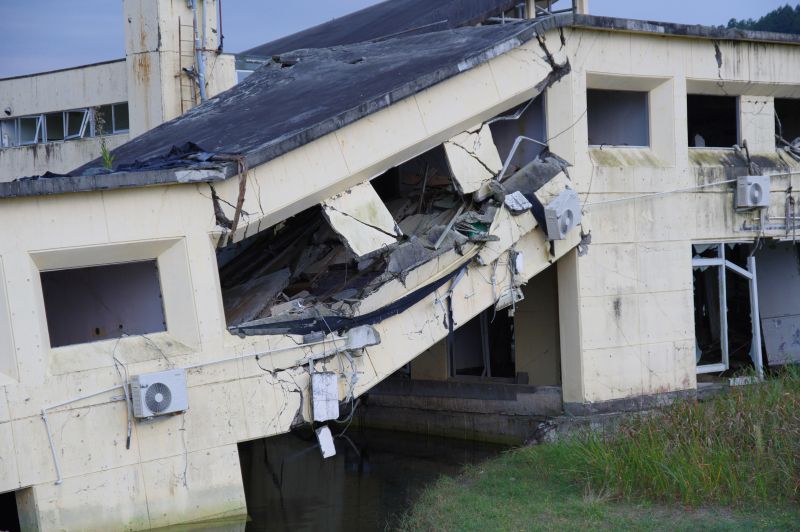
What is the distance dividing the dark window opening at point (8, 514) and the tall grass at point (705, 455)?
6.15m

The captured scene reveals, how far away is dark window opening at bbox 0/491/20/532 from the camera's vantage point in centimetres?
1096

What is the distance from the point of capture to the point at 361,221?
12.1 metres

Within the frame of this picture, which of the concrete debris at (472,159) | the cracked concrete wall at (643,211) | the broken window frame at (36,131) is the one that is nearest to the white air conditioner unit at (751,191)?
the cracked concrete wall at (643,211)

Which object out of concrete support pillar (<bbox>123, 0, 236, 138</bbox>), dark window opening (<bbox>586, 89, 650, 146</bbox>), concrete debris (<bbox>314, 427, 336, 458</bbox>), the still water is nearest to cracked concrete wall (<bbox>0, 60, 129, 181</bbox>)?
concrete support pillar (<bbox>123, 0, 236, 138</bbox>)

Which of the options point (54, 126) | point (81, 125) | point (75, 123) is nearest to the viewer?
point (81, 125)

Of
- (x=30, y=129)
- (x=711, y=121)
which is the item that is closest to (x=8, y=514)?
(x=711, y=121)

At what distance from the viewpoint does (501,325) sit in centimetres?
1794

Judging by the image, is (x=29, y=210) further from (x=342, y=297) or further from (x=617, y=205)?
(x=617, y=205)

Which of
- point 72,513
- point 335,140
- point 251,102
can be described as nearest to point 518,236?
point 335,140

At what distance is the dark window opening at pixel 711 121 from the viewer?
17578 mm

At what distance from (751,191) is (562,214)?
12.9ft

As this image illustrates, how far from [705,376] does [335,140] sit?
28.7 ft

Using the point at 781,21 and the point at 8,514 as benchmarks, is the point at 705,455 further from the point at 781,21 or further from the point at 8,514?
the point at 781,21

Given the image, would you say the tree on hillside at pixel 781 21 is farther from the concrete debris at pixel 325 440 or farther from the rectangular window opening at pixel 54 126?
the concrete debris at pixel 325 440
